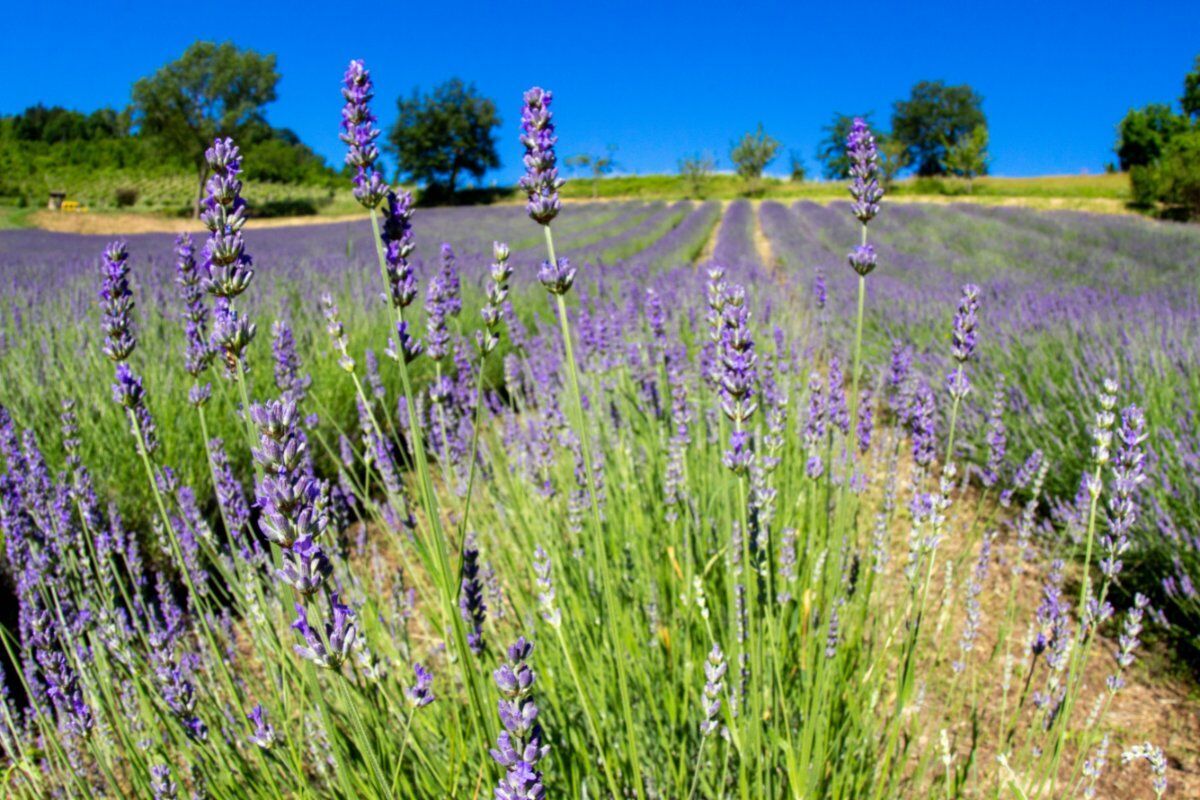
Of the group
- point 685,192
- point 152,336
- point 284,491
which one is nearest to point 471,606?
point 284,491

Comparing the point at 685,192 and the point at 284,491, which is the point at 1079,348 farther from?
the point at 685,192

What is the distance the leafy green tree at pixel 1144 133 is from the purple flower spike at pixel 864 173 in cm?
4306

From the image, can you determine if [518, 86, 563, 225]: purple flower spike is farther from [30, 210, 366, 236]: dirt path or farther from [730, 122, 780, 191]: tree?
[730, 122, 780, 191]: tree

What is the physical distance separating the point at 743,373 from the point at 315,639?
60cm

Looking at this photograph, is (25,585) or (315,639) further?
(25,585)

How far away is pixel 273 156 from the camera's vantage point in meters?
43.7

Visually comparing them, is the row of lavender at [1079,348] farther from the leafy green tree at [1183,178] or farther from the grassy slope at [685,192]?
the grassy slope at [685,192]

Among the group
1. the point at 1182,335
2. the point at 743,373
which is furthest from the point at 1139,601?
the point at 1182,335

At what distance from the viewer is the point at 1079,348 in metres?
3.90

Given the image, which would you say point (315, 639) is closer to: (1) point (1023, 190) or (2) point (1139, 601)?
(2) point (1139, 601)

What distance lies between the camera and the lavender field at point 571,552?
976mm

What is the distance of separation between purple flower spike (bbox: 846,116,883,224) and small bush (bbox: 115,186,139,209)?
4246 centimetres

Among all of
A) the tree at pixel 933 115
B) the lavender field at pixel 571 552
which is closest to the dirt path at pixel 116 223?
the lavender field at pixel 571 552

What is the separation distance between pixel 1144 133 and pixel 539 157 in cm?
4703
